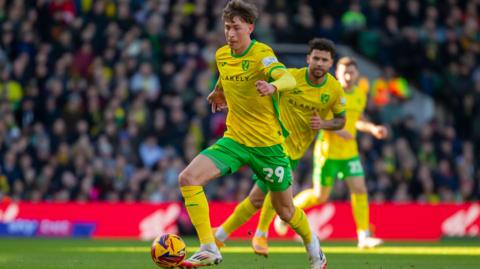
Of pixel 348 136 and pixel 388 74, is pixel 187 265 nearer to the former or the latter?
pixel 348 136

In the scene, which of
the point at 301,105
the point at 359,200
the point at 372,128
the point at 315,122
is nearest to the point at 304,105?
the point at 301,105

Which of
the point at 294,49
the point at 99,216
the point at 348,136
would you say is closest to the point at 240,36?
the point at 348,136

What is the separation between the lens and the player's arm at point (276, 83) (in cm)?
968

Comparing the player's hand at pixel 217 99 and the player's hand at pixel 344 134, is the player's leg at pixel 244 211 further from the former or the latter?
the player's hand at pixel 344 134

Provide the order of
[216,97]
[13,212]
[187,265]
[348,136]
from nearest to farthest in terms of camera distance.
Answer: [187,265]
[216,97]
[348,136]
[13,212]

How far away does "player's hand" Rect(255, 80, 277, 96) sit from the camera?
31.7ft

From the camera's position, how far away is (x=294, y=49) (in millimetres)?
25578

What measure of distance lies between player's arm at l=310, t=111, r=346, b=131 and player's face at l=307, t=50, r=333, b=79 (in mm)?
453

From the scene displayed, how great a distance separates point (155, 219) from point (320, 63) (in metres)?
8.67

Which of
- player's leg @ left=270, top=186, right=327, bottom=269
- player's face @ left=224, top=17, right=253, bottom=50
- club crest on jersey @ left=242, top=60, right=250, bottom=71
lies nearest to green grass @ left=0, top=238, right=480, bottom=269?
player's leg @ left=270, top=186, right=327, bottom=269

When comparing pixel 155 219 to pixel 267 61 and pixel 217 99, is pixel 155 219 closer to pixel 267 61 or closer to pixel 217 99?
pixel 217 99

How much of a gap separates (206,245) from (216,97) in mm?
1594

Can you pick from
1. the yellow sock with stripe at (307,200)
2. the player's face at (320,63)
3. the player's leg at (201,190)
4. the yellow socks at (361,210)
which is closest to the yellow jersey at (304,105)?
the player's face at (320,63)

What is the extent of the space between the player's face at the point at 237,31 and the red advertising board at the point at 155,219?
10022 mm
